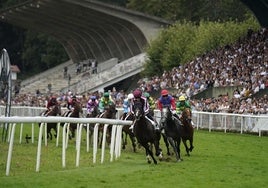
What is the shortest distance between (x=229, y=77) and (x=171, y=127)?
21349 millimetres

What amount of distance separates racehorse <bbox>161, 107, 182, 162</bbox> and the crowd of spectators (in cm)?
1356

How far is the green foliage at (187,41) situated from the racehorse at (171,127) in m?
30.4

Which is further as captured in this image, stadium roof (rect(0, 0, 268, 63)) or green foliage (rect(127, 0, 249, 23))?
green foliage (rect(127, 0, 249, 23))

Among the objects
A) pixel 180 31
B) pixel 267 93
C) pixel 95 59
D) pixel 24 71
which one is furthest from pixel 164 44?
pixel 24 71

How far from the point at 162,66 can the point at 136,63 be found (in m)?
5.76

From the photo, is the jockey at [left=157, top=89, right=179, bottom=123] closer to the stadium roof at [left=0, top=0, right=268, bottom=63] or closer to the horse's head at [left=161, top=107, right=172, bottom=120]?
the horse's head at [left=161, top=107, right=172, bottom=120]

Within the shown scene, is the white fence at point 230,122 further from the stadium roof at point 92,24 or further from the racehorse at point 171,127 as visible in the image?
the stadium roof at point 92,24

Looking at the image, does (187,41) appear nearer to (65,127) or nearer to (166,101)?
(166,101)

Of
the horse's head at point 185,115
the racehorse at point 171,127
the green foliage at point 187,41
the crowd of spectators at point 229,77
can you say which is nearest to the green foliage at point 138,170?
the racehorse at point 171,127

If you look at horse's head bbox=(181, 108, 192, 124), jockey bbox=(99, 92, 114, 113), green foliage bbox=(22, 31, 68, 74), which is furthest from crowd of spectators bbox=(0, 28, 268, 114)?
green foliage bbox=(22, 31, 68, 74)

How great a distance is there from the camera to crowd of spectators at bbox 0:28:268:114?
3650cm

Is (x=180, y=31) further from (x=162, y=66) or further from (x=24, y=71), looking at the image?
(x=24, y=71)

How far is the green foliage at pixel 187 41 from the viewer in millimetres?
53750

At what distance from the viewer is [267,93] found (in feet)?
119
